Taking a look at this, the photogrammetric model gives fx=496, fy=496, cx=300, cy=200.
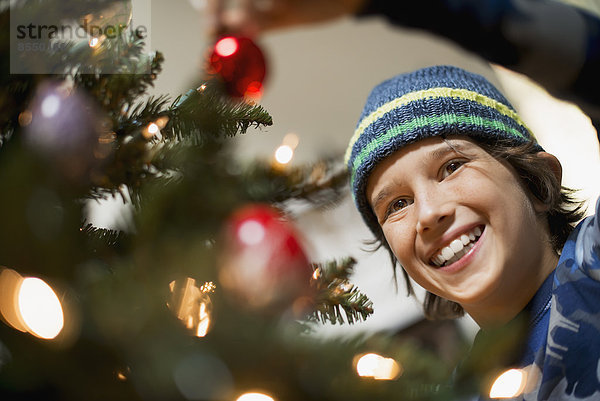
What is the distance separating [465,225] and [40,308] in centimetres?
45

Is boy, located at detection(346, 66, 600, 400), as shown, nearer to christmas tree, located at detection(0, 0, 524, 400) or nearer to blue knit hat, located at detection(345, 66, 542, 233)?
blue knit hat, located at detection(345, 66, 542, 233)

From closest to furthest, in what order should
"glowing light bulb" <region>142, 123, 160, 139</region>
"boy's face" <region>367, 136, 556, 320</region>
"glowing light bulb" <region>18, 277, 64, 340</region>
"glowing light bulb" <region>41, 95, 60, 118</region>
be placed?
"glowing light bulb" <region>18, 277, 64, 340</region> < "glowing light bulb" <region>41, 95, 60, 118</region> < "glowing light bulb" <region>142, 123, 160, 139</region> < "boy's face" <region>367, 136, 556, 320</region>

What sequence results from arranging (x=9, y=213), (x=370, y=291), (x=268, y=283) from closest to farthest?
1. (x=9, y=213)
2. (x=268, y=283)
3. (x=370, y=291)

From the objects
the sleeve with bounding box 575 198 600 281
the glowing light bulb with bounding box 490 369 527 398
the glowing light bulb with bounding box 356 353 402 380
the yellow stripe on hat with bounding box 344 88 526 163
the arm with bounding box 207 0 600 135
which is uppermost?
the yellow stripe on hat with bounding box 344 88 526 163

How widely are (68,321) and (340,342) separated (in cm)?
12

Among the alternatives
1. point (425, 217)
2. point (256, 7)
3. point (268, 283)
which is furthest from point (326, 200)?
point (256, 7)

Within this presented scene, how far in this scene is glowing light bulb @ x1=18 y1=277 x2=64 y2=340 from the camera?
0.67ft

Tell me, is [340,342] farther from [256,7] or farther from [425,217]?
[425,217]

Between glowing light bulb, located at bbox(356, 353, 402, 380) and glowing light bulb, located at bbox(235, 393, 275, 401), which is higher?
glowing light bulb, located at bbox(356, 353, 402, 380)

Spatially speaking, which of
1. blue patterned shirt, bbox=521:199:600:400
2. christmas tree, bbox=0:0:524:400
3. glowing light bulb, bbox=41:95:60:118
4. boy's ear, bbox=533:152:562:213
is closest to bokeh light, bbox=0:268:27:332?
christmas tree, bbox=0:0:524:400

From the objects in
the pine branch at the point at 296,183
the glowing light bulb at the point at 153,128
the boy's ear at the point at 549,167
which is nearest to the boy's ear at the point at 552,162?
the boy's ear at the point at 549,167

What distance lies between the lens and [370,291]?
1.33m

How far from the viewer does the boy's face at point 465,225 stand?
1.79 ft

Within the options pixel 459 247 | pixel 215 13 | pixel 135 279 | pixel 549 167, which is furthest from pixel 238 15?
pixel 549 167
